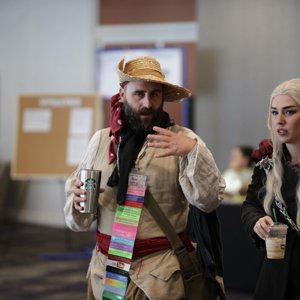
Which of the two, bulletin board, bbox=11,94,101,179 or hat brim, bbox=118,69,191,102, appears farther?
bulletin board, bbox=11,94,101,179

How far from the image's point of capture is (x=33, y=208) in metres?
8.62

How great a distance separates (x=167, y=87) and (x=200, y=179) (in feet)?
1.54

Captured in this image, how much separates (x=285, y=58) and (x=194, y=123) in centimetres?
133

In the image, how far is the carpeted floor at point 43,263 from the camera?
4.61 meters

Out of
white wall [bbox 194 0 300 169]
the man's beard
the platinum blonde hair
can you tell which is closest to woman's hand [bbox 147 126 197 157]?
the man's beard

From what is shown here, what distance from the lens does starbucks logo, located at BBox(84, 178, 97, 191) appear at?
84.4 inches

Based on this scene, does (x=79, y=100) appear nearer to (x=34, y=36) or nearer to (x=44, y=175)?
(x=44, y=175)

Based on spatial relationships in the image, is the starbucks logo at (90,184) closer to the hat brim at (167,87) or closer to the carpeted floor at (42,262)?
the hat brim at (167,87)

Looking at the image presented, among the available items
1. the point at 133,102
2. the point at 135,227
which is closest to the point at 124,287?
the point at 135,227

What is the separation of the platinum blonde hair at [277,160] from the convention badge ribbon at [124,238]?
46cm

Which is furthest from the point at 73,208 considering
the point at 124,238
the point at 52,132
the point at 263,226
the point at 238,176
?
the point at 52,132

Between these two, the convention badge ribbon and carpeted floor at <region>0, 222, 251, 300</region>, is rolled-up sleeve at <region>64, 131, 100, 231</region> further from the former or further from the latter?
carpeted floor at <region>0, 222, 251, 300</region>

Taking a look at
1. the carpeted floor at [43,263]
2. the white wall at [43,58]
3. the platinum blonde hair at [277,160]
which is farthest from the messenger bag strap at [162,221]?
the white wall at [43,58]

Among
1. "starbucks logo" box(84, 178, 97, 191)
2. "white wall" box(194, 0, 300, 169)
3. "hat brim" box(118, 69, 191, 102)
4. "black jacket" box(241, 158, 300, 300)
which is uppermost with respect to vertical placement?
"white wall" box(194, 0, 300, 169)
